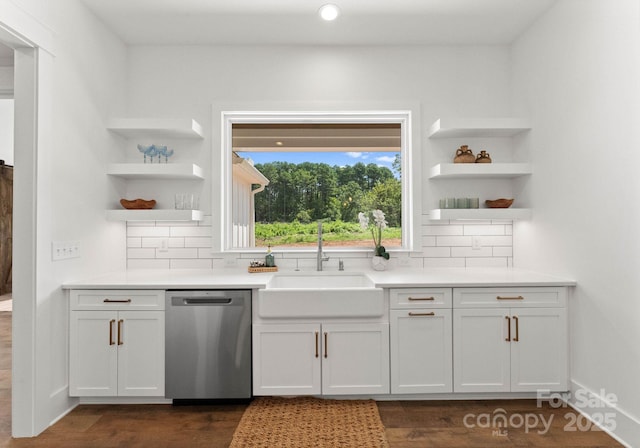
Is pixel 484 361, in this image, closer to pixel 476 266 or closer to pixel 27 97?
pixel 476 266

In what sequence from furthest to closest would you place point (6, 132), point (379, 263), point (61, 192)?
point (6, 132) → point (379, 263) → point (61, 192)

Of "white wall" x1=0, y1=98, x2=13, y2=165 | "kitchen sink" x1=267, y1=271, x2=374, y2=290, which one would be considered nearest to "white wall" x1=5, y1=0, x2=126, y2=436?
"kitchen sink" x1=267, y1=271, x2=374, y2=290

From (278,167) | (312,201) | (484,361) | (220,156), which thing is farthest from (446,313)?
(220,156)

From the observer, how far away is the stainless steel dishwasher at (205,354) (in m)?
2.76

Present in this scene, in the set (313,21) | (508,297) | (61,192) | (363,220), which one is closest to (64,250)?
(61,192)

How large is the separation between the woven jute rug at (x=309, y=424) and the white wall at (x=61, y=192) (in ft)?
4.15

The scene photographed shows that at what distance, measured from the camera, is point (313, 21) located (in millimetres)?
3219

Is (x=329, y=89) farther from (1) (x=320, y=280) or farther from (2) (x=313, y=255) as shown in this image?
(1) (x=320, y=280)

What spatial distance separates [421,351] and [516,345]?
0.65m

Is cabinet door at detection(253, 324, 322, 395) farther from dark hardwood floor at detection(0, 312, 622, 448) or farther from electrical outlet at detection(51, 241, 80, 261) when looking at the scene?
electrical outlet at detection(51, 241, 80, 261)

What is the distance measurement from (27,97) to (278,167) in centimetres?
193

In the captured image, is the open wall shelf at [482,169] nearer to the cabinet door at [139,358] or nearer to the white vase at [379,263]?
the white vase at [379,263]

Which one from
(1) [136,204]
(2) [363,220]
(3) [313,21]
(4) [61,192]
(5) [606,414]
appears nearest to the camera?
(5) [606,414]

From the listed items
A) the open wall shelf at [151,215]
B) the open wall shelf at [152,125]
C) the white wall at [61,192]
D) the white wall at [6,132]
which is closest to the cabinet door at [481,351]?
Answer: the open wall shelf at [151,215]
